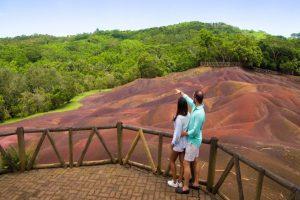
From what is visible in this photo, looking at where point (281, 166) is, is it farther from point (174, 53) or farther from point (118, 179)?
point (174, 53)

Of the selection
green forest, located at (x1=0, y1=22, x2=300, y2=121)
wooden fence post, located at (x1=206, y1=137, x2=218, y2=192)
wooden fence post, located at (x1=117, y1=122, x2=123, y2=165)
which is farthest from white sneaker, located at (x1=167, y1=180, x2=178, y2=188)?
green forest, located at (x1=0, y1=22, x2=300, y2=121)

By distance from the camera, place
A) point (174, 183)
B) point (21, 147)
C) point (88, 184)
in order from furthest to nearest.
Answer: point (21, 147) → point (88, 184) → point (174, 183)

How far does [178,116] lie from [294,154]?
331 inches

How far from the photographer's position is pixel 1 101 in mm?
44812

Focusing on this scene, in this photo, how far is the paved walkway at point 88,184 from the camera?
868 cm

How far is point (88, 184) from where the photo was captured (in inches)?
368

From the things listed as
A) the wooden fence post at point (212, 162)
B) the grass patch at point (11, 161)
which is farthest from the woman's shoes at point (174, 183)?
the grass patch at point (11, 161)

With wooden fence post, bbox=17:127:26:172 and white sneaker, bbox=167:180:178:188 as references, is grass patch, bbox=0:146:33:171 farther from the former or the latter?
white sneaker, bbox=167:180:178:188

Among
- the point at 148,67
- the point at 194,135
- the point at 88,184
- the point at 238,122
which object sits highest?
the point at 194,135

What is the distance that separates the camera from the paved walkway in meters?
8.68

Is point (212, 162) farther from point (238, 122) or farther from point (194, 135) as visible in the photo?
point (238, 122)

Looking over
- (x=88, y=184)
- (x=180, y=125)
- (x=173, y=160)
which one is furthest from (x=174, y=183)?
(x=88, y=184)

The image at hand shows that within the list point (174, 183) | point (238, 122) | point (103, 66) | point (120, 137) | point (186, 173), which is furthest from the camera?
point (103, 66)

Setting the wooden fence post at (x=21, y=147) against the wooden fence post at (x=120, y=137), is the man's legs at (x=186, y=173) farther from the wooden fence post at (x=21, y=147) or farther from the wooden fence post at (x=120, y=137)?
the wooden fence post at (x=21, y=147)
